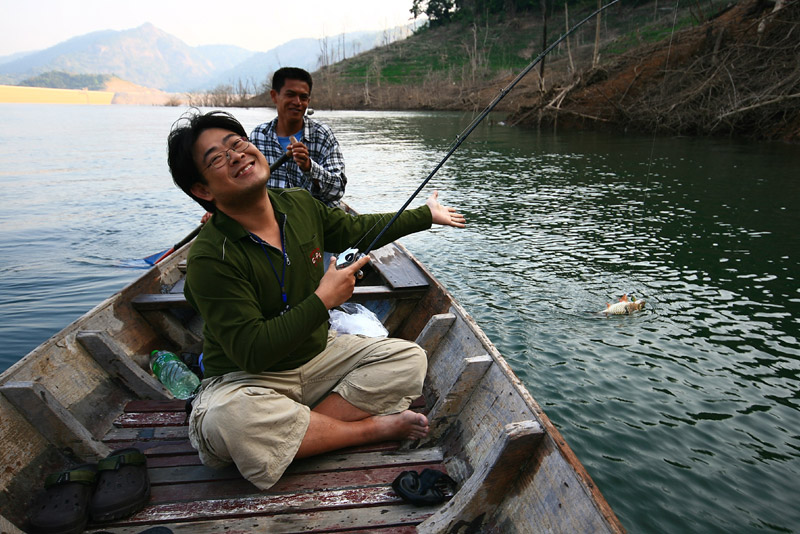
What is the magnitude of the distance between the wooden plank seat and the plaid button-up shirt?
2.66 meters

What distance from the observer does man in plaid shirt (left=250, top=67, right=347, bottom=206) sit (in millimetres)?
4707

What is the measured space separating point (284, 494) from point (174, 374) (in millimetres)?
1889

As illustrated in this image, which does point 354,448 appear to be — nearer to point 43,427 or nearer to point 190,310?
point 43,427

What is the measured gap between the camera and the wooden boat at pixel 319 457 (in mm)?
2256

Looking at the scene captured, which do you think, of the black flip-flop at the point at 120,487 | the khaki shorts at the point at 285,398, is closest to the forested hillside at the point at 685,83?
the khaki shorts at the point at 285,398

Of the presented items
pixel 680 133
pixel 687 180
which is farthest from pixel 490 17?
pixel 687 180

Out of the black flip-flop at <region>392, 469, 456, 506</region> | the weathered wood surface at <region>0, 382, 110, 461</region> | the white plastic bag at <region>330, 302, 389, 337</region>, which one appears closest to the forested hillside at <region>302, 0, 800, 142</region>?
the white plastic bag at <region>330, 302, 389, 337</region>

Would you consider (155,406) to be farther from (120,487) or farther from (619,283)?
(619,283)

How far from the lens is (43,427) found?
9.02 feet

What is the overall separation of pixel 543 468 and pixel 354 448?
118cm

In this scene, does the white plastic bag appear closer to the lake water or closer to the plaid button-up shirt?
the plaid button-up shirt

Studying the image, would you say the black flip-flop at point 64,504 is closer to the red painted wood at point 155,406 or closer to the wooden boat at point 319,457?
the wooden boat at point 319,457

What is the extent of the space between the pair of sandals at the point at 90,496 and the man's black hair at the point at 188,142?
1413 mm

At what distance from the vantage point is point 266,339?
232cm
